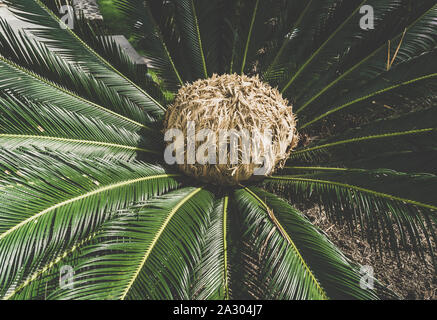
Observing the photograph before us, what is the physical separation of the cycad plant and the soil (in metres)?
0.17

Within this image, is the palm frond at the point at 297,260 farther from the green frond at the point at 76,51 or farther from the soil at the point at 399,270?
the green frond at the point at 76,51

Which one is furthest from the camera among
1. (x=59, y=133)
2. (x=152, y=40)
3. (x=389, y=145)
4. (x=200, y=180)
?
(x=152, y=40)

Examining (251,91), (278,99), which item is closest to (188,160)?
(251,91)

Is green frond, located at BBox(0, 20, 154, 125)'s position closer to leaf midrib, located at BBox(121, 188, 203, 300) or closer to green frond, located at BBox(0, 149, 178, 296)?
green frond, located at BBox(0, 149, 178, 296)

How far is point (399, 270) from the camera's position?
236 cm

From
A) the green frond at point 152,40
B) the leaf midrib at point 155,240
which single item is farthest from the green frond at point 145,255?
the green frond at point 152,40

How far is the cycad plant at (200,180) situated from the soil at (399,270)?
168 mm

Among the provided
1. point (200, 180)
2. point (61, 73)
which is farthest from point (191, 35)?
point (200, 180)

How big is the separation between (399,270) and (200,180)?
67.4 inches

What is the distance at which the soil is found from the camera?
2217 mm

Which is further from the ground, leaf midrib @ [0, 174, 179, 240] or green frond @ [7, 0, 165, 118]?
green frond @ [7, 0, 165, 118]

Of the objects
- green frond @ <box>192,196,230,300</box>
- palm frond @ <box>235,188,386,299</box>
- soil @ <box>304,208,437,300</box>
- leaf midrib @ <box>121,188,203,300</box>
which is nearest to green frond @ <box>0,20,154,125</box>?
leaf midrib @ <box>121,188,203,300</box>

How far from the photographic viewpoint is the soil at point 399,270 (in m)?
2.22

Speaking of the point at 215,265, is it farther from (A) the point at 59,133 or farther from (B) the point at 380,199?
(A) the point at 59,133
